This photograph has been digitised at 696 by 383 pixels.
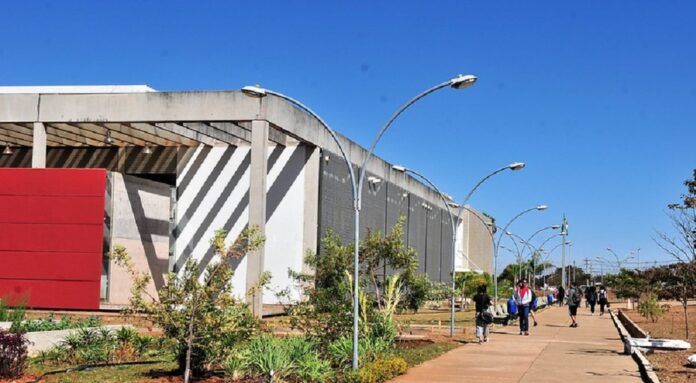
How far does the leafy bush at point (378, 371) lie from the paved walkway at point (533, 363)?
198 millimetres

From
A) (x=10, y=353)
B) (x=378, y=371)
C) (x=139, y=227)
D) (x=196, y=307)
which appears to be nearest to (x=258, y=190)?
(x=139, y=227)

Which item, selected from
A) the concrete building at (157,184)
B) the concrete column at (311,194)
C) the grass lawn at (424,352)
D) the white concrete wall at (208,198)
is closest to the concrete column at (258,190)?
the concrete building at (157,184)

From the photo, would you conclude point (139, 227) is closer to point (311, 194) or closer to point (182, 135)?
point (182, 135)

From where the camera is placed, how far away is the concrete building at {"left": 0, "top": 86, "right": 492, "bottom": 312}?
112 feet

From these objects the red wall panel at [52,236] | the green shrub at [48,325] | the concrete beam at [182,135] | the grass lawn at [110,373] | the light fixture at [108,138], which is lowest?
the grass lawn at [110,373]

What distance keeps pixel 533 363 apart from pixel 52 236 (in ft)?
76.9

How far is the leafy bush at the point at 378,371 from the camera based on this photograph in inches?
526

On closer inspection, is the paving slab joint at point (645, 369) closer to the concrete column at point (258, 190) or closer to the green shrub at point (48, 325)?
the green shrub at point (48, 325)

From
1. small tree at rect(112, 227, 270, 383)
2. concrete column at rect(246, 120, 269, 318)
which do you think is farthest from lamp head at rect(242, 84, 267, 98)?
concrete column at rect(246, 120, 269, 318)

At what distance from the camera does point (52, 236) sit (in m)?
34.3

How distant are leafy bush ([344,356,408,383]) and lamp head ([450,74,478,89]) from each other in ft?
16.9

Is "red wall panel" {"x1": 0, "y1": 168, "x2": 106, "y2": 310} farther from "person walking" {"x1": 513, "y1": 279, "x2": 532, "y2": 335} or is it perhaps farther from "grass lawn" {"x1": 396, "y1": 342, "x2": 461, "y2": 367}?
"grass lawn" {"x1": 396, "y1": 342, "x2": 461, "y2": 367}

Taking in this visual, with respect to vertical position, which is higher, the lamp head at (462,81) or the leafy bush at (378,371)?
the lamp head at (462,81)

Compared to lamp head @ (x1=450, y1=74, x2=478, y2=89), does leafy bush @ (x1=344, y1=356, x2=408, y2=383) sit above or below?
below
